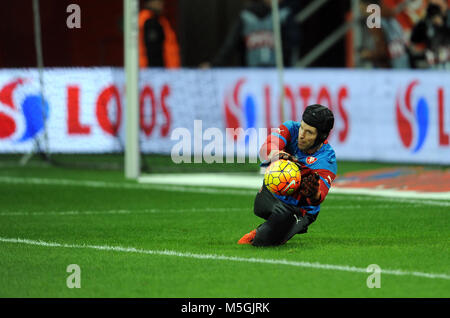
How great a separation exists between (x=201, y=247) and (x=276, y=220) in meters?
0.71

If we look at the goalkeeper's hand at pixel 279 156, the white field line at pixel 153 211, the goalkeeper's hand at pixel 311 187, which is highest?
the goalkeeper's hand at pixel 279 156

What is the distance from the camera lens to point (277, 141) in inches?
396

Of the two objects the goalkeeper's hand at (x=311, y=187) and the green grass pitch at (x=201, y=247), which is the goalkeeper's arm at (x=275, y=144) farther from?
the green grass pitch at (x=201, y=247)

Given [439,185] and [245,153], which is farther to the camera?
[245,153]

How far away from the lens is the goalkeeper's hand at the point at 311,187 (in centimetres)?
966

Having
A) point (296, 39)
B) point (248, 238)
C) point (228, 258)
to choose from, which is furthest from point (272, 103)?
point (228, 258)

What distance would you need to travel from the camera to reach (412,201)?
13.8 m

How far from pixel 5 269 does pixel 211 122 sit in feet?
35.2

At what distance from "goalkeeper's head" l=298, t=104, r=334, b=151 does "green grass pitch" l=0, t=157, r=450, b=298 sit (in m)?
0.92

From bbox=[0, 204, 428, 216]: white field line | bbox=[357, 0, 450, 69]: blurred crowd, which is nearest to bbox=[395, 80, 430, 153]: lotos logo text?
bbox=[357, 0, 450, 69]: blurred crowd

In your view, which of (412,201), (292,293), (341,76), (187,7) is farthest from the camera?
(187,7)

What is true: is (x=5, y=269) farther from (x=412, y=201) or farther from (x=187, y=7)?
(x=187, y=7)

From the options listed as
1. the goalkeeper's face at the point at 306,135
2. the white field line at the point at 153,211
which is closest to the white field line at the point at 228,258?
the goalkeeper's face at the point at 306,135

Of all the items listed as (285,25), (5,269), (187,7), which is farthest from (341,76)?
(5,269)
